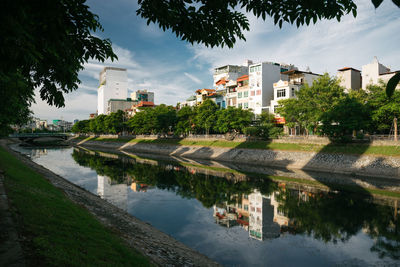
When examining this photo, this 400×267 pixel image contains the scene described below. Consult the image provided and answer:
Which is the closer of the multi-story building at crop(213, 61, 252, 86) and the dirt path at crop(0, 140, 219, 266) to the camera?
the dirt path at crop(0, 140, 219, 266)

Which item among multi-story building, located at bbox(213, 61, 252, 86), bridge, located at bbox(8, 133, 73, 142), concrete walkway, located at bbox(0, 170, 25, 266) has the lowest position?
bridge, located at bbox(8, 133, 73, 142)

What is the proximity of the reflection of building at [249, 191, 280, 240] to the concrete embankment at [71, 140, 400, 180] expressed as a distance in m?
19.2

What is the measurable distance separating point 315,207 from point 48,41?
25.5m

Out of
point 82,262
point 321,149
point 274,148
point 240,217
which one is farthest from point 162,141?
point 82,262

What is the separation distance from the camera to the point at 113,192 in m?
30.9

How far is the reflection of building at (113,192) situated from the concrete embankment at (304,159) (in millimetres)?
28124

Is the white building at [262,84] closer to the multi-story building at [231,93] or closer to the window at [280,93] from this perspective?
the window at [280,93]

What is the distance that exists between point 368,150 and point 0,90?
44900 mm

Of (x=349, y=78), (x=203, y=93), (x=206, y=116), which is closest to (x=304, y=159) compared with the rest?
(x=349, y=78)

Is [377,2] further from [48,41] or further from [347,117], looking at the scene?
[347,117]

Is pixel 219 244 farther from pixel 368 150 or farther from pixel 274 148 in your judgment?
pixel 274 148

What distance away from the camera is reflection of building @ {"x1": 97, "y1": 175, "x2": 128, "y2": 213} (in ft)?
86.8

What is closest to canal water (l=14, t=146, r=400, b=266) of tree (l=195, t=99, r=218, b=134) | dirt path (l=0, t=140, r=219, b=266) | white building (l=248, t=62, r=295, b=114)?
dirt path (l=0, t=140, r=219, b=266)

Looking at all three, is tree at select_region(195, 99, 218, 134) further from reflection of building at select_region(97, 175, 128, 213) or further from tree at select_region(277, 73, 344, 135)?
reflection of building at select_region(97, 175, 128, 213)
